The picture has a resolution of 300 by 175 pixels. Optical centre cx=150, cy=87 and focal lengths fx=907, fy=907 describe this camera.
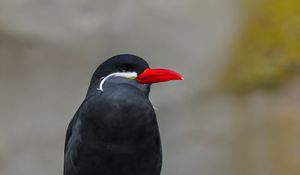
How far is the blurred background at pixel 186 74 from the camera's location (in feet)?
18.3

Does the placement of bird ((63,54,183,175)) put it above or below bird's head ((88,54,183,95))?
below

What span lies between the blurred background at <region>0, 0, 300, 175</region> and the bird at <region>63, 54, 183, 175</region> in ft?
5.89

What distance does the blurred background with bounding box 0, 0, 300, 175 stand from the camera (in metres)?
5.57

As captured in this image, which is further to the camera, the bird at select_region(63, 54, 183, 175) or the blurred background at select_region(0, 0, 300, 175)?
the blurred background at select_region(0, 0, 300, 175)

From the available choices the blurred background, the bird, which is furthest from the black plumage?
the blurred background

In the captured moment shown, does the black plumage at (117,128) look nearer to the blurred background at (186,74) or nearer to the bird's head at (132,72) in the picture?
the bird's head at (132,72)

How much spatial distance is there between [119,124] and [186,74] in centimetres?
196

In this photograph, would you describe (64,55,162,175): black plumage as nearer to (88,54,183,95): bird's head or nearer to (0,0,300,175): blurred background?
(88,54,183,95): bird's head

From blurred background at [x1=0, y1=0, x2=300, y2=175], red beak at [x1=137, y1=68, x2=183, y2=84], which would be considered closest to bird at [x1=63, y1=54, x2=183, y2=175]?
red beak at [x1=137, y1=68, x2=183, y2=84]

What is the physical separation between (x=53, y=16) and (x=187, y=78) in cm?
91

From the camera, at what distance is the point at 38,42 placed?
5.59 m

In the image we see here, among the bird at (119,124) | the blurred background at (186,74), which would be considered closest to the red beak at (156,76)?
the bird at (119,124)

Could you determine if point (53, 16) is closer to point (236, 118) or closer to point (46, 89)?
point (46, 89)

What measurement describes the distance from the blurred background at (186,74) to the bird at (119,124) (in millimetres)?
1794
